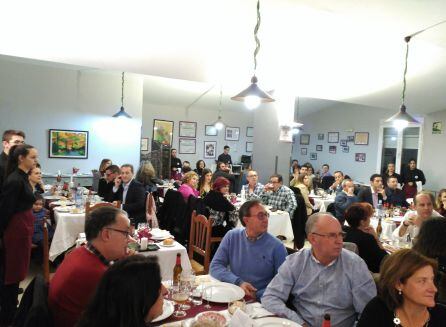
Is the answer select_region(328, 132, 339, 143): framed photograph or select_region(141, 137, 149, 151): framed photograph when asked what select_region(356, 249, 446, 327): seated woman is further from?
select_region(328, 132, 339, 143): framed photograph

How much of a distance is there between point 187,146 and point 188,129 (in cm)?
55

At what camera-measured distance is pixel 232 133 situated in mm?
12711

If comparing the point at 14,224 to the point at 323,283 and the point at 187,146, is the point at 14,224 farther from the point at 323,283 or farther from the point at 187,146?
the point at 187,146

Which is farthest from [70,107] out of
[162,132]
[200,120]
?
[200,120]

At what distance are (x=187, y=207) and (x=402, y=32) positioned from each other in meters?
3.35

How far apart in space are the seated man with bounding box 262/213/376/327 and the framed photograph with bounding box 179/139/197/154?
9.92m

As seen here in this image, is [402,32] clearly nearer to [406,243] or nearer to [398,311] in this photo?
[406,243]

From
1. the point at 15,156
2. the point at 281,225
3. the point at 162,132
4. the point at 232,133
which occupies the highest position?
the point at 232,133

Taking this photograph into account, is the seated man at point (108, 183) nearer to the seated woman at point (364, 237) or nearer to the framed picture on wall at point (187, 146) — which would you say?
the seated woman at point (364, 237)

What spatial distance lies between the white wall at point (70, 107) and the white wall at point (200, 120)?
199 cm

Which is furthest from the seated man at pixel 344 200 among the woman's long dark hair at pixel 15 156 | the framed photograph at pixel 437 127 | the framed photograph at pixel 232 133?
the framed photograph at pixel 232 133

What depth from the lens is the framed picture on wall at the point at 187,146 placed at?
11883 mm

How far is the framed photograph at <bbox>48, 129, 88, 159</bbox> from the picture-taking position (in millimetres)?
8305

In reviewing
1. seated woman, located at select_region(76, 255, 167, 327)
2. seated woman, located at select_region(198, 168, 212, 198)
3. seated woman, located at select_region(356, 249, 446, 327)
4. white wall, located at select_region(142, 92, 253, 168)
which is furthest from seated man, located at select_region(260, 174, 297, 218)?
white wall, located at select_region(142, 92, 253, 168)
